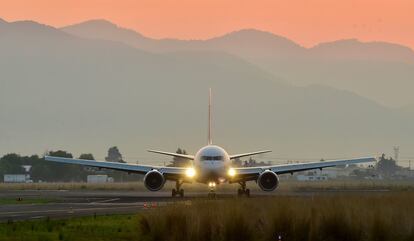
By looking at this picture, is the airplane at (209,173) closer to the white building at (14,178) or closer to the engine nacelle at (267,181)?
the engine nacelle at (267,181)

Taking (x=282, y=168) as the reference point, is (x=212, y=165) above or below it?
below

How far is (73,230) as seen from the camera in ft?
112

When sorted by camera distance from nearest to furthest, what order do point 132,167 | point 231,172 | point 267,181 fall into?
point 267,181 < point 231,172 < point 132,167

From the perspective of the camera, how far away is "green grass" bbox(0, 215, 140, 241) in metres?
31.7

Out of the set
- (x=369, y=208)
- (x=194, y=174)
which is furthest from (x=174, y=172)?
(x=369, y=208)

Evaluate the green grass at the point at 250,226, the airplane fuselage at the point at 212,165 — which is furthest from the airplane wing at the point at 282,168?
the green grass at the point at 250,226

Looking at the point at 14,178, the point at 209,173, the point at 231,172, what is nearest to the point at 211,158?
the point at 209,173

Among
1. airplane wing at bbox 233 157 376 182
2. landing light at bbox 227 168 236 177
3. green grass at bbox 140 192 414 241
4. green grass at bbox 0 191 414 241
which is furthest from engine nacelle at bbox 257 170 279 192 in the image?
green grass at bbox 140 192 414 241

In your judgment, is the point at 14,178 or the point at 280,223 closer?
the point at 280,223

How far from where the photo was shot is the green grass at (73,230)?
104 ft

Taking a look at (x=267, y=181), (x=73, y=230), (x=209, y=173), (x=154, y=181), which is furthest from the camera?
(x=267, y=181)

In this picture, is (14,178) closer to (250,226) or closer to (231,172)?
→ (231,172)

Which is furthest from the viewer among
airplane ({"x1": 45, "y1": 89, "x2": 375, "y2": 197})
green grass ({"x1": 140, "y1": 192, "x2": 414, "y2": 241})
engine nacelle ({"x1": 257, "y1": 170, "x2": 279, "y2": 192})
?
engine nacelle ({"x1": 257, "y1": 170, "x2": 279, "y2": 192})

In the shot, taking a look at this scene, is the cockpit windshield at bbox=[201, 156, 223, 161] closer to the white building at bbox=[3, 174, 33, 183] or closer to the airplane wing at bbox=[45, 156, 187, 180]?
the airplane wing at bbox=[45, 156, 187, 180]
